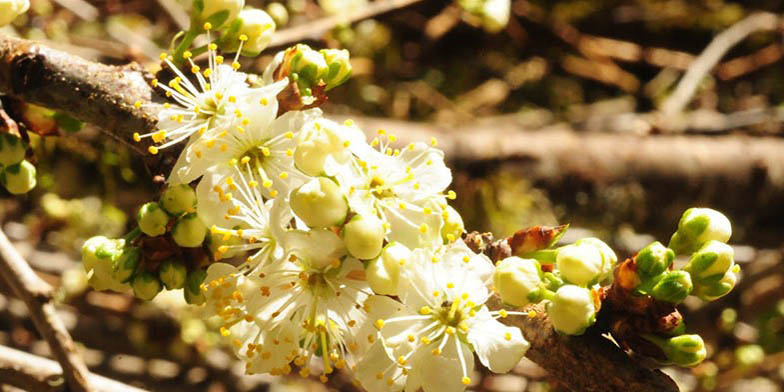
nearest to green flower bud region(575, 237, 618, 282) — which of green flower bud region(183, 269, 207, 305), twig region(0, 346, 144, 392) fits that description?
green flower bud region(183, 269, 207, 305)

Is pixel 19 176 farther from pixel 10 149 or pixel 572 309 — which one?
pixel 572 309

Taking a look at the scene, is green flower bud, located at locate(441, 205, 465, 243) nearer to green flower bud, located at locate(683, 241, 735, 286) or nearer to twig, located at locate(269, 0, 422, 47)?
green flower bud, located at locate(683, 241, 735, 286)

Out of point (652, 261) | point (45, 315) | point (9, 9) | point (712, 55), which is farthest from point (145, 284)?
point (712, 55)

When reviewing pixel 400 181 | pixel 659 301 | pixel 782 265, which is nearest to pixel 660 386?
pixel 659 301

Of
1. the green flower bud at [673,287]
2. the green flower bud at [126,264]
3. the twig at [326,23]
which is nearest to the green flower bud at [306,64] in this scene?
the green flower bud at [126,264]

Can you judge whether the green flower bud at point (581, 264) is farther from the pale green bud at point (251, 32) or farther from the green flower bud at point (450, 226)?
the pale green bud at point (251, 32)

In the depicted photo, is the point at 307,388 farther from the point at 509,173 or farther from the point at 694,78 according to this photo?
the point at 694,78
